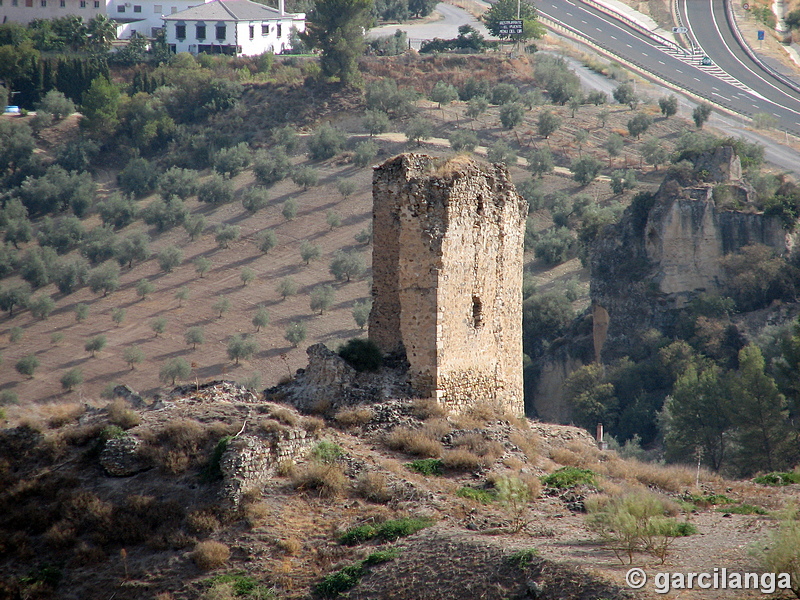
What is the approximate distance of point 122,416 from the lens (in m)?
14.0

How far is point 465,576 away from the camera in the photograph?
36.0ft

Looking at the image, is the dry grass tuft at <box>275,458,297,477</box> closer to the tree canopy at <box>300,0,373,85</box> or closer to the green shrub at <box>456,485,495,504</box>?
the green shrub at <box>456,485,495,504</box>

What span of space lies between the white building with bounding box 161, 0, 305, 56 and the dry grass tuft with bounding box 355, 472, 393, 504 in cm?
6737

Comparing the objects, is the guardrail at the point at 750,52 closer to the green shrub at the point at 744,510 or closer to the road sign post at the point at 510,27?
the road sign post at the point at 510,27

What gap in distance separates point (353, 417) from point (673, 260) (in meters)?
31.3

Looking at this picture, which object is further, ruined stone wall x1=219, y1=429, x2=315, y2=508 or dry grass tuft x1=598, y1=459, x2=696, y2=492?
dry grass tuft x1=598, y1=459, x2=696, y2=492

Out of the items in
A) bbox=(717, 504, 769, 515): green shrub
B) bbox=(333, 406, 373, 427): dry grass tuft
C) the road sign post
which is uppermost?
the road sign post

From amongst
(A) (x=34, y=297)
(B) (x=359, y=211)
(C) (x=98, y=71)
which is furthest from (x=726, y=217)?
(C) (x=98, y=71)

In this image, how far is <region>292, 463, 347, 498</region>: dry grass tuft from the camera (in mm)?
13164

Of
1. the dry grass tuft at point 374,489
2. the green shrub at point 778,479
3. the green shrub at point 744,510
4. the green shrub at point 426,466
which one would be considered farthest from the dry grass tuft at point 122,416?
the green shrub at point 778,479

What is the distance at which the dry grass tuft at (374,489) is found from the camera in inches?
520

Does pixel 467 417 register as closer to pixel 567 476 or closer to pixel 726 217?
pixel 567 476

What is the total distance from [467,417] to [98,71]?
2391 inches

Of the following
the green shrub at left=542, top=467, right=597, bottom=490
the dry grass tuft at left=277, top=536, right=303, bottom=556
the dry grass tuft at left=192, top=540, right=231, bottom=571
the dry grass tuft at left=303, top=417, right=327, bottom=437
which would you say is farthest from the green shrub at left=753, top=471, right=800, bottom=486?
the dry grass tuft at left=192, top=540, right=231, bottom=571
